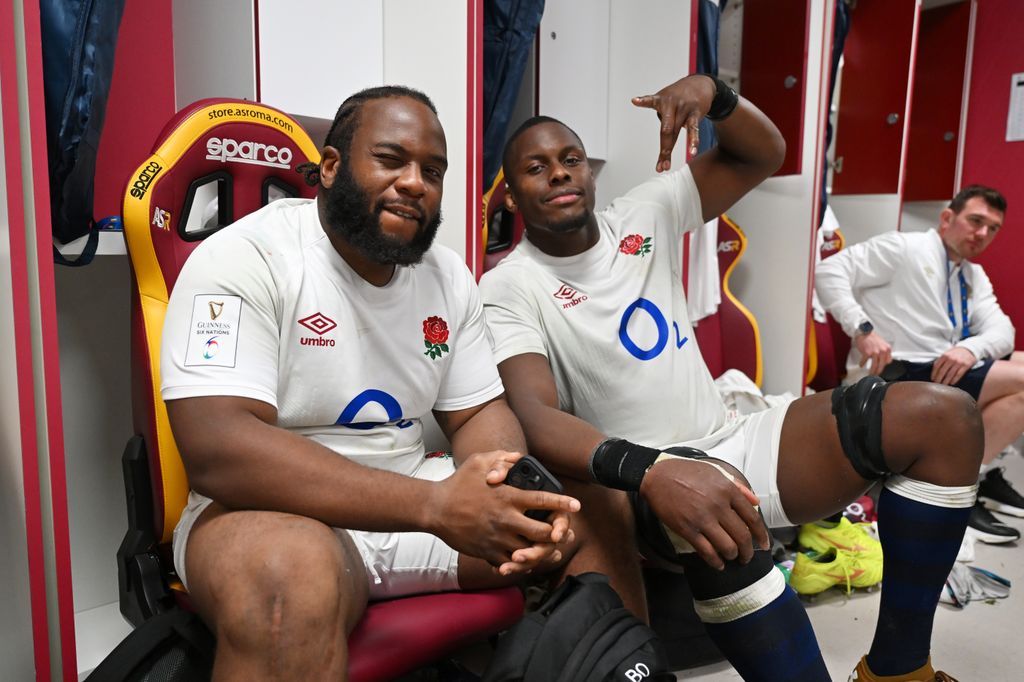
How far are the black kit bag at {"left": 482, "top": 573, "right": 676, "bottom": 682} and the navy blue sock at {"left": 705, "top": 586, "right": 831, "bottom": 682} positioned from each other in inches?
5.6

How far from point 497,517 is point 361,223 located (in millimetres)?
502

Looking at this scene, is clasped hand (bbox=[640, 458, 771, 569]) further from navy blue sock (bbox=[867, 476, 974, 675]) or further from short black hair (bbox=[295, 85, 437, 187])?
short black hair (bbox=[295, 85, 437, 187])

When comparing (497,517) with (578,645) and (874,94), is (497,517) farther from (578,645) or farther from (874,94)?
(874,94)

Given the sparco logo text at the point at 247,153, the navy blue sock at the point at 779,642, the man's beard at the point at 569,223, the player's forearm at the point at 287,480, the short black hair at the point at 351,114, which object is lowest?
the navy blue sock at the point at 779,642

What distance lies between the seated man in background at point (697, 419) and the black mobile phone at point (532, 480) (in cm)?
25

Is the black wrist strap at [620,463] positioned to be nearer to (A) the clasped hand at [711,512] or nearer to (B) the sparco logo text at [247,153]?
(A) the clasped hand at [711,512]

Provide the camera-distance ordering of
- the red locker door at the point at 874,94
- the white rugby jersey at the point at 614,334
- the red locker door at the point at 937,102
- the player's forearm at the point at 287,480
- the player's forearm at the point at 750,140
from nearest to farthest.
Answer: the player's forearm at the point at 287,480 → the white rugby jersey at the point at 614,334 → the player's forearm at the point at 750,140 → the red locker door at the point at 874,94 → the red locker door at the point at 937,102

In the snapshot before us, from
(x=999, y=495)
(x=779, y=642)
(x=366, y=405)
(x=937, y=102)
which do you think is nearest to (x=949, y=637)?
(x=779, y=642)

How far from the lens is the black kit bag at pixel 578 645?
3.11ft

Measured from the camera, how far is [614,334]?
1.49 m

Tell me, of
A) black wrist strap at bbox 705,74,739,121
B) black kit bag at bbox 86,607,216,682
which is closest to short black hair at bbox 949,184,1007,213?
black wrist strap at bbox 705,74,739,121

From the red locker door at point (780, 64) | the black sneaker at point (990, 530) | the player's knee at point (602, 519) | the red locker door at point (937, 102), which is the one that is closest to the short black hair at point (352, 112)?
the player's knee at point (602, 519)

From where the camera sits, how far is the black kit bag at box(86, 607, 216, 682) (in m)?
0.94

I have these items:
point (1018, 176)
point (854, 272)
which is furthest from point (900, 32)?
point (1018, 176)
